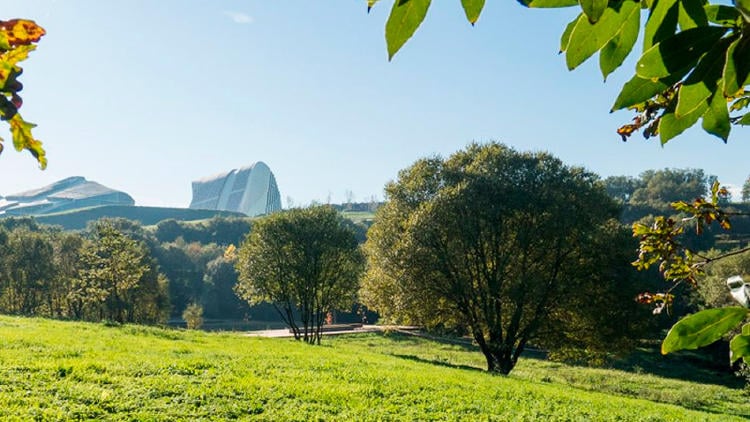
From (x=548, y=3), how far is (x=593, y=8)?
16 centimetres

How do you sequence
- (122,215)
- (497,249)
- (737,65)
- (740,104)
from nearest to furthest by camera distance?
(737,65) < (740,104) < (497,249) < (122,215)

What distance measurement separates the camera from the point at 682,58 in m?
0.57

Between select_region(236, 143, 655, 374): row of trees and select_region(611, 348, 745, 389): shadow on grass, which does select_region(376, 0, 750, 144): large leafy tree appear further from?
select_region(611, 348, 745, 389): shadow on grass

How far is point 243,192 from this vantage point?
177 m

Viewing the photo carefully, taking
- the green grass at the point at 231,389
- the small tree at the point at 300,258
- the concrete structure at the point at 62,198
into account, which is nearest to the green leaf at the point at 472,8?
the green grass at the point at 231,389

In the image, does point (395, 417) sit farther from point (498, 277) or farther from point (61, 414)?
point (498, 277)

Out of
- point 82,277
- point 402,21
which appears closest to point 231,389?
point 402,21

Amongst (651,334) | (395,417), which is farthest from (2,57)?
(651,334)

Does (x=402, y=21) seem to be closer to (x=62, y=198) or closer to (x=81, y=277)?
(x=81, y=277)

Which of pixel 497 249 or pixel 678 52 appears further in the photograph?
pixel 497 249

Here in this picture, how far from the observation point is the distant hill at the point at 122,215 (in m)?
126

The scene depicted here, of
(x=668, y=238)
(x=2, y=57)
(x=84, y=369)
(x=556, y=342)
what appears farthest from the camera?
(x=556, y=342)

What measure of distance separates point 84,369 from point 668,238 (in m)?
10.0

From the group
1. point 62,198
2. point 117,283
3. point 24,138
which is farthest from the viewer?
point 62,198
